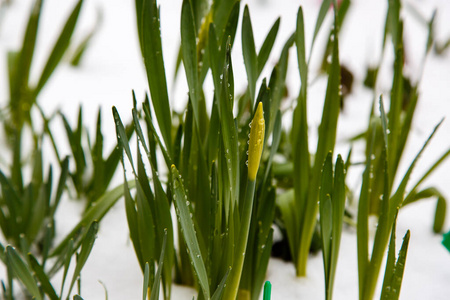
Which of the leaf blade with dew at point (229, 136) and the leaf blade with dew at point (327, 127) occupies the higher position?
the leaf blade with dew at point (327, 127)

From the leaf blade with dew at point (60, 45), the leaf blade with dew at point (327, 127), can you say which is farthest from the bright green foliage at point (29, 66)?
the leaf blade with dew at point (327, 127)

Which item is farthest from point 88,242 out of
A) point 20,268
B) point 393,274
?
point 393,274

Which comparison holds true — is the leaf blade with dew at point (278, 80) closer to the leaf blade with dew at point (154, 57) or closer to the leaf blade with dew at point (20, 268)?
the leaf blade with dew at point (154, 57)

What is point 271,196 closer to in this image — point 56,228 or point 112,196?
point 112,196

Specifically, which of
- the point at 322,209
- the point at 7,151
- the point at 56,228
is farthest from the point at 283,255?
the point at 7,151

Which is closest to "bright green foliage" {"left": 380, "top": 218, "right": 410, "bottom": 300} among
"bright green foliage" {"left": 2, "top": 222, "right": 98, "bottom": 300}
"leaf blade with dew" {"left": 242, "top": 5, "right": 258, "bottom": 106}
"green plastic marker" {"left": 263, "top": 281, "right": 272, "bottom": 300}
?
A: "green plastic marker" {"left": 263, "top": 281, "right": 272, "bottom": 300}

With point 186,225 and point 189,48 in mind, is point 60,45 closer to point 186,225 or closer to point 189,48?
point 189,48

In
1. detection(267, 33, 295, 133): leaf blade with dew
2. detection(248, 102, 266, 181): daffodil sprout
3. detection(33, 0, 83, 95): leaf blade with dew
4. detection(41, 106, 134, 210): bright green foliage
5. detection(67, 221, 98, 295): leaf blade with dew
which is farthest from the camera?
detection(33, 0, 83, 95): leaf blade with dew

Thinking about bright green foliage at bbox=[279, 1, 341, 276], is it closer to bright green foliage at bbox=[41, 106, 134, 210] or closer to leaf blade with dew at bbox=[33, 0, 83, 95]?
bright green foliage at bbox=[41, 106, 134, 210]
